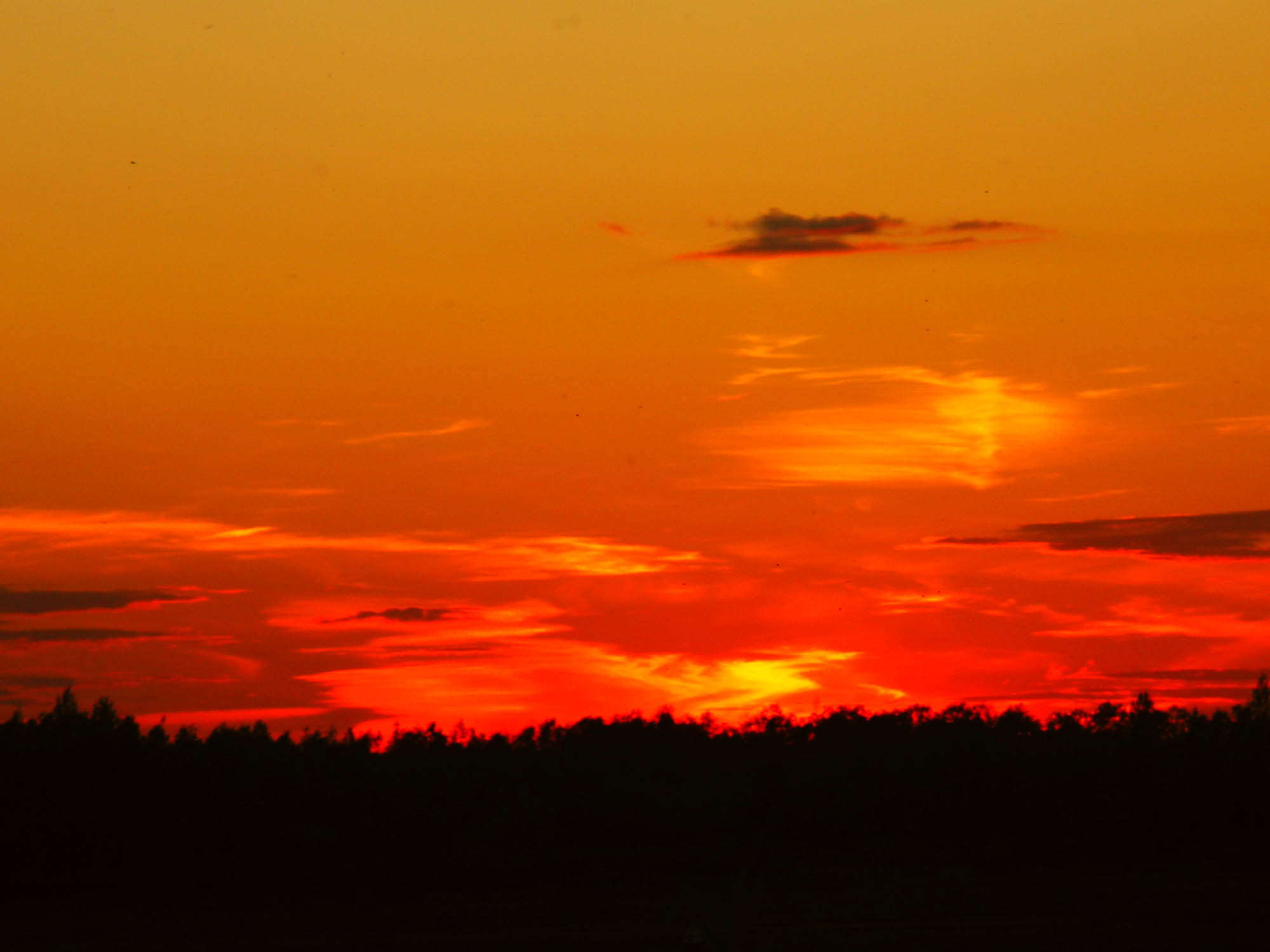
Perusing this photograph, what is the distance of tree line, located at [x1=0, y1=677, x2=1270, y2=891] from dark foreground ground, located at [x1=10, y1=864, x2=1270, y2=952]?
2.28 metres

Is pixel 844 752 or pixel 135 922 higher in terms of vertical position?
pixel 844 752

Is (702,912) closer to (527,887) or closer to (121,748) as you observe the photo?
(527,887)

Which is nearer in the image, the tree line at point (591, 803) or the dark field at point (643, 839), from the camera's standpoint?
the dark field at point (643, 839)

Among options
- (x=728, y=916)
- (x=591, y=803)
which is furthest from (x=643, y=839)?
(x=728, y=916)

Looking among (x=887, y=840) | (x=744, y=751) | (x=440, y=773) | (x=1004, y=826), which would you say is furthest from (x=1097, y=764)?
(x=440, y=773)

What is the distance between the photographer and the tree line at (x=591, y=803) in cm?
4278

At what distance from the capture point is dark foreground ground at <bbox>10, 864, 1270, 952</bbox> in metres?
28.1

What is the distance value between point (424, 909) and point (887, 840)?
887 inches

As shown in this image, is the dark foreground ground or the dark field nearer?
the dark foreground ground

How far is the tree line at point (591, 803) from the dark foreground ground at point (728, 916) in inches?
89.7

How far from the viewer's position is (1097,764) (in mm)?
59812

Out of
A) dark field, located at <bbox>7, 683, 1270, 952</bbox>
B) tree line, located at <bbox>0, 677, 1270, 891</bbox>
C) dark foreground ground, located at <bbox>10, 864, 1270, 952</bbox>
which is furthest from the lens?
tree line, located at <bbox>0, 677, 1270, 891</bbox>

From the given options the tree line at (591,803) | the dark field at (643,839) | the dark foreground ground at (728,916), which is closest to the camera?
the dark foreground ground at (728,916)

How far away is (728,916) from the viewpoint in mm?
32094
